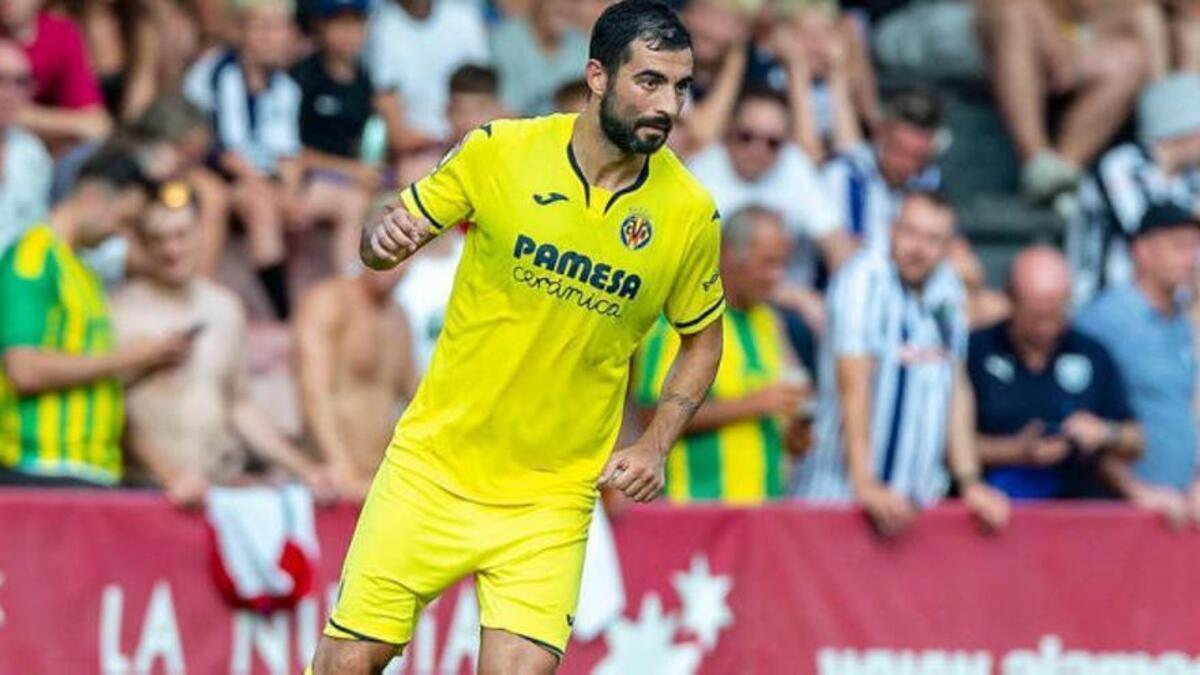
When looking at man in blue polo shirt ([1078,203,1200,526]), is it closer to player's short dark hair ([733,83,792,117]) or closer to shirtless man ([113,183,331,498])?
player's short dark hair ([733,83,792,117])

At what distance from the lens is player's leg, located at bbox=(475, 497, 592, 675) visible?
8.30 meters

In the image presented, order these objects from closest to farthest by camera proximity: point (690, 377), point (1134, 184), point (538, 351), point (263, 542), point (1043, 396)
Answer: point (538, 351)
point (690, 377)
point (263, 542)
point (1043, 396)
point (1134, 184)

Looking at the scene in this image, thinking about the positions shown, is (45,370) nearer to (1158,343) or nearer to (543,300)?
(543,300)

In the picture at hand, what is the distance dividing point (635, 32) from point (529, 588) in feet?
5.62

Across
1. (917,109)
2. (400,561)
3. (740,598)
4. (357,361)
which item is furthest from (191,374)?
(917,109)

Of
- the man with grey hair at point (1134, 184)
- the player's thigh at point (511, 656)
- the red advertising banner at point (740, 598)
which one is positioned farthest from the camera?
the man with grey hair at point (1134, 184)

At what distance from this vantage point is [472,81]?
41.7 feet

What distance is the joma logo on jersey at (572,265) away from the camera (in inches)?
321

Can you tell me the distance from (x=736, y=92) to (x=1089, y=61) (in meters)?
2.37

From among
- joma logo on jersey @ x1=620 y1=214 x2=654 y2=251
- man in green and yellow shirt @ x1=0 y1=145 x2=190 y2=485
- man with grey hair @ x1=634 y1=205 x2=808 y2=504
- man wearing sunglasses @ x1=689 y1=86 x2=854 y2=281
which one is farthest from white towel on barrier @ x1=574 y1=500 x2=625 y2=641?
man wearing sunglasses @ x1=689 y1=86 x2=854 y2=281

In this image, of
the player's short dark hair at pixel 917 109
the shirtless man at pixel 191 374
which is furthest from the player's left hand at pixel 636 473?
the player's short dark hair at pixel 917 109

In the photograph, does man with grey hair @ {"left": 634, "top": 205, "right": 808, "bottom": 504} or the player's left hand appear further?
man with grey hair @ {"left": 634, "top": 205, "right": 808, "bottom": 504}

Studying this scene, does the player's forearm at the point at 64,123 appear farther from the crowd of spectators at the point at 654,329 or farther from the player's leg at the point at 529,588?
the player's leg at the point at 529,588

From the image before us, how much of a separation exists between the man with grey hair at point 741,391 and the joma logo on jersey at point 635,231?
305cm
